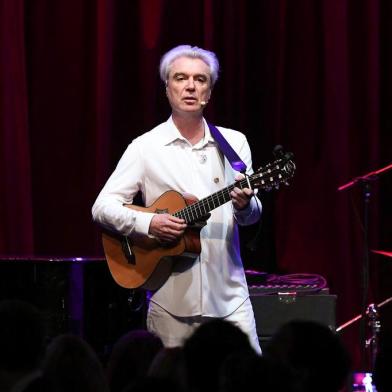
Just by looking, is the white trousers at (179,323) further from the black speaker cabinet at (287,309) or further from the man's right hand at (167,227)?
the black speaker cabinet at (287,309)

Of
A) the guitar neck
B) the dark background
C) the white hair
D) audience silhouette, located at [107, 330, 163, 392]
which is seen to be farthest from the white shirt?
the dark background

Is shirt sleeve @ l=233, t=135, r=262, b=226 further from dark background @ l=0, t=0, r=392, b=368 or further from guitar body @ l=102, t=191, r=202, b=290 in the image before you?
dark background @ l=0, t=0, r=392, b=368

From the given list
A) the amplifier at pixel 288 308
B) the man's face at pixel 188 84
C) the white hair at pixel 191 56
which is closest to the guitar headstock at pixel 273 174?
the man's face at pixel 188 84

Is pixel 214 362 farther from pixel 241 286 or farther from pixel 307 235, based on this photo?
pixel 307 235

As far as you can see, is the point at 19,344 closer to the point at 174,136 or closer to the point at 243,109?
the point at 174,136

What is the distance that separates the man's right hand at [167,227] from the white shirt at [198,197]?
6cm

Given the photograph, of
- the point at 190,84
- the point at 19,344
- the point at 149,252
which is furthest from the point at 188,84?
the point at 19,344

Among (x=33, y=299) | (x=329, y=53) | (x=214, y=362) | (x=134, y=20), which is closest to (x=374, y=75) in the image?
(x=329, y=53)

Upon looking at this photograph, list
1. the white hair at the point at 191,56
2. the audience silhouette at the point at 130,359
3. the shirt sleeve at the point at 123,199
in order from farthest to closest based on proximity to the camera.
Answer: the white hair at the point at 191,56 < the shirt sleeve at the point at 123,199 < the audience silhouette at the point at 130,359

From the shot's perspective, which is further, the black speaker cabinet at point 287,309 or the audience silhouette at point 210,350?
the black speaker cabinet at point 287,309

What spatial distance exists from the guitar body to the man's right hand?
48 millimetres

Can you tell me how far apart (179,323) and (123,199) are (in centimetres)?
71

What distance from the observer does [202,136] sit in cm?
531

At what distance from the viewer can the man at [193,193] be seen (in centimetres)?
504
